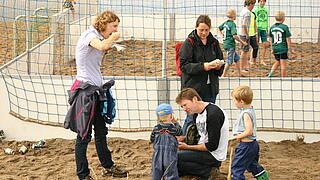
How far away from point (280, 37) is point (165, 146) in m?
3.87

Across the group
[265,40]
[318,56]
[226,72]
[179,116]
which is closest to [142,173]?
[179,116]

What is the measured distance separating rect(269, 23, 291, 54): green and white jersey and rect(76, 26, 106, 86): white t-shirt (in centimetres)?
379

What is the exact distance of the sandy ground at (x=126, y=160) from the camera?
547cm

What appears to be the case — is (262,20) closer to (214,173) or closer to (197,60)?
(197,60)

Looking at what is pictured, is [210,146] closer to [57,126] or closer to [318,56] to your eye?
[57,126]

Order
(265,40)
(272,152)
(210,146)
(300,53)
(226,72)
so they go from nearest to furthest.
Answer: (210,146) → (272,152) → (226,72) → (265,40) → (300,53)

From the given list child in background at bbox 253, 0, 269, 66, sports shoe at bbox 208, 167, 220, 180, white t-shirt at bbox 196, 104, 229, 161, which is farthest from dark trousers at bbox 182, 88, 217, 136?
child in background at bbox 253, 0, 269, 66

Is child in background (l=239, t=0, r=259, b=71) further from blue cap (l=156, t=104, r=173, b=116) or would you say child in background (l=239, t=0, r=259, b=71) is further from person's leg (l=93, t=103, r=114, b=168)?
→ blue cap (l=156, t=104, r=173, b=116)

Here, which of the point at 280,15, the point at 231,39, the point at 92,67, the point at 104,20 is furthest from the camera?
the point at 231,39

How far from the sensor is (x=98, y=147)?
5184mm

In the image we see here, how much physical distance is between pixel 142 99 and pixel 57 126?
1.16 m

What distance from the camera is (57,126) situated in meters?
6.83

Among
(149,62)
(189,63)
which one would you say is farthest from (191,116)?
(149,62)

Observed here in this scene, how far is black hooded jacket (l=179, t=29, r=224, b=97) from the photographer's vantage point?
18.0 feet
